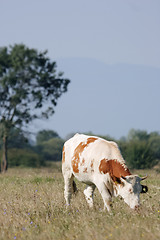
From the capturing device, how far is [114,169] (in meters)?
8.35

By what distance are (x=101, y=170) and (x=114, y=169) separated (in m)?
0.38

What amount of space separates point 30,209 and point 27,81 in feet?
98.0

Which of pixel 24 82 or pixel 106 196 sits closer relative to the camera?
pixel 106 196

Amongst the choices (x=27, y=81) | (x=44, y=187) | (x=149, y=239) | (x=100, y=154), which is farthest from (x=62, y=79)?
(x=149, y=239)

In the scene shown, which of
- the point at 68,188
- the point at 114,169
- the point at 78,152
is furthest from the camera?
the point at 68,188

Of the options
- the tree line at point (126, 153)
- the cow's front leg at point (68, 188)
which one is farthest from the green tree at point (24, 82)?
the cow's front leg at point (68, 188)

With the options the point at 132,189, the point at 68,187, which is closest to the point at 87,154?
the point at 68,187

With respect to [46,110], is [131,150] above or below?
below

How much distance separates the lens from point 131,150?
100 ft

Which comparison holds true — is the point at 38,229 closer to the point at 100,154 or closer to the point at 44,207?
the point at 44,207

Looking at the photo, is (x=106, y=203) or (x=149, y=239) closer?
(x=149, y=239)

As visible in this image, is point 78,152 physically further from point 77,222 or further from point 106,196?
point 77,222

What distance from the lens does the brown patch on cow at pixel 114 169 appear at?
8.11 metres

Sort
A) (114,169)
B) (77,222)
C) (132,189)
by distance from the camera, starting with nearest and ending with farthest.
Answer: (77,222), (132,189), (114,169)
